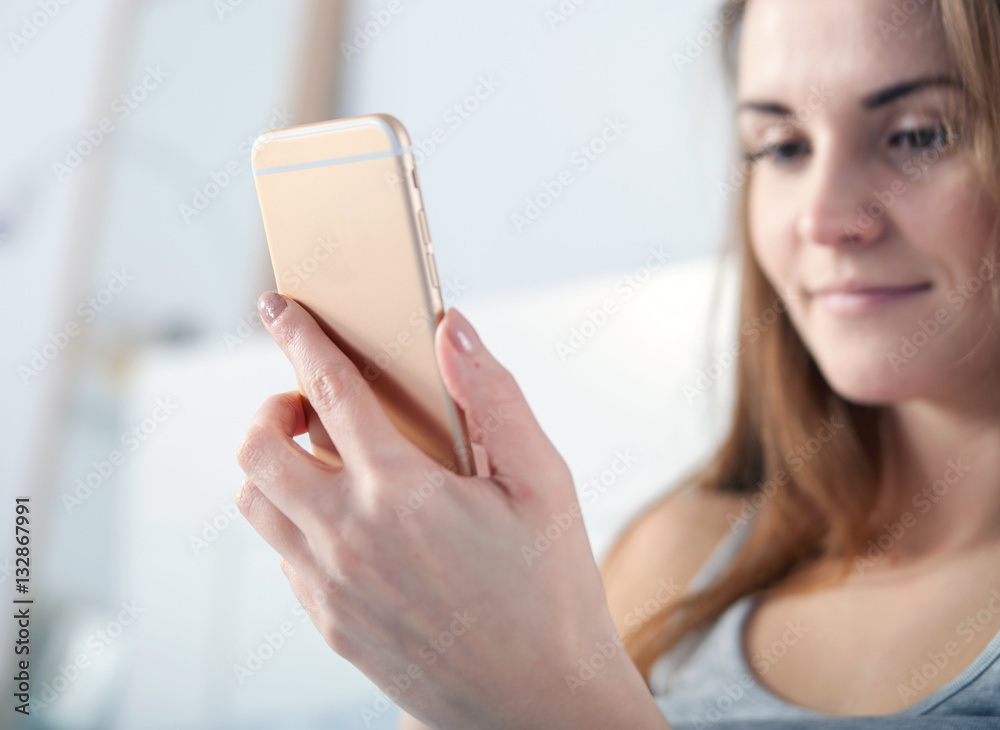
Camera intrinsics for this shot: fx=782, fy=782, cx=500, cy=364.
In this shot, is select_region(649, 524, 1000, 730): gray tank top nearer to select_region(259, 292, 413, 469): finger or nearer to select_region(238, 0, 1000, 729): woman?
select_region(238, 0, 1000, 729): woman

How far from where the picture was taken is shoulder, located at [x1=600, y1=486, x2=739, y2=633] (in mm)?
1020

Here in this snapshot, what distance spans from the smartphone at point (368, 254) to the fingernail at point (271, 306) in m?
0.02

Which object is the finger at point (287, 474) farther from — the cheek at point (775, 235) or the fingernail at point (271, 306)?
the cheek at point (775, 235)

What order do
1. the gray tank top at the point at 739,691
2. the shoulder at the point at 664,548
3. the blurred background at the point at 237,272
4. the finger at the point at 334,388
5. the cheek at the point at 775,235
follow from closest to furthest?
1. the finger at the point at 334,388
2. the gray tank top at the point at 739,691
3. the cheek at the point at 775,235
4. the shoulder at the point at 664,548
5. the blurred background at the point at 237,272

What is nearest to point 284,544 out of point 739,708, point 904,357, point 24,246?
point 739,708

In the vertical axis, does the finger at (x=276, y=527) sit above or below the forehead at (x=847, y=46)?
below

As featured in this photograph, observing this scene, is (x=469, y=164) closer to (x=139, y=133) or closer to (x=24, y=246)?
(x=139, y=133)

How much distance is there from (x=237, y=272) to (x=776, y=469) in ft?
5.58

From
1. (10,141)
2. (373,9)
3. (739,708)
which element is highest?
(373,9)

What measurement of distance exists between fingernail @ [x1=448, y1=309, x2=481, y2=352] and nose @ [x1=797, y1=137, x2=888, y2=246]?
18.4 inches

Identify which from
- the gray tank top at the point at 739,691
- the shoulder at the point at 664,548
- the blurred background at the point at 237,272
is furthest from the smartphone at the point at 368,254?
the blurred background at the point at 237,272

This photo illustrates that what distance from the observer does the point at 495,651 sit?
21.3 inches

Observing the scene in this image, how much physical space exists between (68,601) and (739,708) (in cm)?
197

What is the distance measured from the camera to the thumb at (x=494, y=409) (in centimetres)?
54
